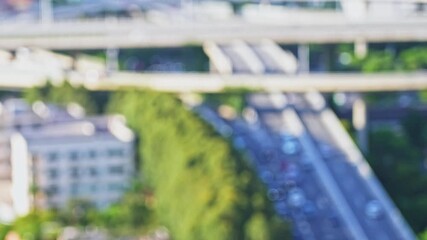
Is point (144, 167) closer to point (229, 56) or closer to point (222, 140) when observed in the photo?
point (222, 140)

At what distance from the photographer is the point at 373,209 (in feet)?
29.3

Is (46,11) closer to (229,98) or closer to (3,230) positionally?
(229,98)

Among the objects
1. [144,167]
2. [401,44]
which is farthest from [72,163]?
[401,44]

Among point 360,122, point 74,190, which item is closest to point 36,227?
point 74,190

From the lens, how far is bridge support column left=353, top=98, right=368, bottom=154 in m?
11.3

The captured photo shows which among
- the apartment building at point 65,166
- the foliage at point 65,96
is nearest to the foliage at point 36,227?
the apartment building at point 65,166

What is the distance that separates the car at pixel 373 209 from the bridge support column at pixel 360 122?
6.56 ft

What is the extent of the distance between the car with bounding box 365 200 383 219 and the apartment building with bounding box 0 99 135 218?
2.04 metres

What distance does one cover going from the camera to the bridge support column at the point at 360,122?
1133 cm

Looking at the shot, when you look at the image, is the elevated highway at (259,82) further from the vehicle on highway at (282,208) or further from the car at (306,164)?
the vehicle on highway at (282,208)

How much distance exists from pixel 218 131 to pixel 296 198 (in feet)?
3.86

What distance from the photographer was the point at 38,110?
36.8 ft

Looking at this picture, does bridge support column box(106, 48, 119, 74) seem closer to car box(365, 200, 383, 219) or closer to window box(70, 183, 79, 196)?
window box(70, 183, 79, 196)

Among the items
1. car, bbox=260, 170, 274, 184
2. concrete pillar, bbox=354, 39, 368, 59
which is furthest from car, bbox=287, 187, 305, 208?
concrete pillar, bbox=354, 39, 368, 59
